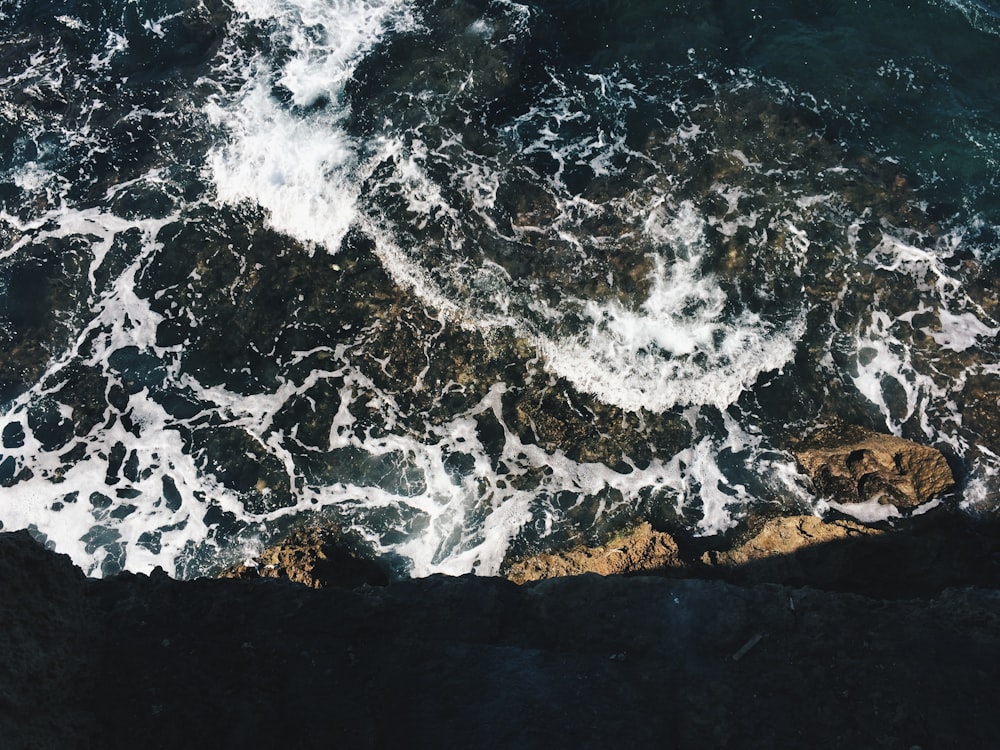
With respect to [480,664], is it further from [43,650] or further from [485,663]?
[43,650]

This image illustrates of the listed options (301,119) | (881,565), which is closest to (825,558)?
(881,565)

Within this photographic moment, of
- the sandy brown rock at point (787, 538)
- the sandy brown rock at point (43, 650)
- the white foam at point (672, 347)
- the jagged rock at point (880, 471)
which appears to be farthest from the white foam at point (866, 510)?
the sandy brown rock at point (43, 650)

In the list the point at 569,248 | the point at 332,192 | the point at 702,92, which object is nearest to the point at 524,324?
the point at 569,248

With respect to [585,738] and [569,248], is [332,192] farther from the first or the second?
[585,738]

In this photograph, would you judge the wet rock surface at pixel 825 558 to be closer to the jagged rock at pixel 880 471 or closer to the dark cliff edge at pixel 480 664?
the jagged rock at pixel 880 471

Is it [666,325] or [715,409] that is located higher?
[666,325]

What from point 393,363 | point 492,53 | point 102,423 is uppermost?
point 492,53

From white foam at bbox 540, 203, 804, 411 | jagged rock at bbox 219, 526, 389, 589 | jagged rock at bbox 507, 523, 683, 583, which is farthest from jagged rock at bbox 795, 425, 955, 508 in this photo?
jagged rock at bbox 219, 526, 389, 589
